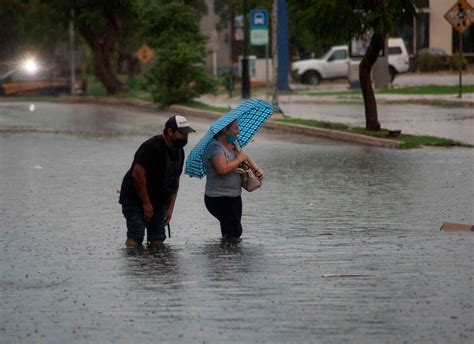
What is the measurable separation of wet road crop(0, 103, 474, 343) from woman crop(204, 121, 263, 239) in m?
0.29

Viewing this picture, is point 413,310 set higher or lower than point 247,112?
lower

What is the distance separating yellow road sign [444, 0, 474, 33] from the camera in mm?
39406

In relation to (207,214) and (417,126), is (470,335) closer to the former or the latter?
(207,214)

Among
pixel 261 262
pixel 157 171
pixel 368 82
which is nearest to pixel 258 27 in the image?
pixel 368 82

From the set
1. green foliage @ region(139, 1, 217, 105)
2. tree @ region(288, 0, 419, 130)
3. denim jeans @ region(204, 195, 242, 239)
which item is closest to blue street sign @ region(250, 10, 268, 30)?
green foliage @ region(139, 1, 217, 105)

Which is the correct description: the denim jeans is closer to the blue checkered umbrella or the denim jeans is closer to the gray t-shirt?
the gray t-shirt

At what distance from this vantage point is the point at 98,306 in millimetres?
9352

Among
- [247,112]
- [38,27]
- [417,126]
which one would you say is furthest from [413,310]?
[38,27]

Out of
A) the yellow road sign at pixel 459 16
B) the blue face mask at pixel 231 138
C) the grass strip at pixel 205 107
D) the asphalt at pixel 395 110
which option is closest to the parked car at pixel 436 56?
the asphalt at pixel 395 110

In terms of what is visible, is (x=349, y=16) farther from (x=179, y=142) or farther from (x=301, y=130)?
(x=179, y=142)

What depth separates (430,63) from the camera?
6862cm

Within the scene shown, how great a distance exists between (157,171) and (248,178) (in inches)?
36.6

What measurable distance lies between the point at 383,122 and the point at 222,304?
23.0m

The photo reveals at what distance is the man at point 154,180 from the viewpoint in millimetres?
12117
